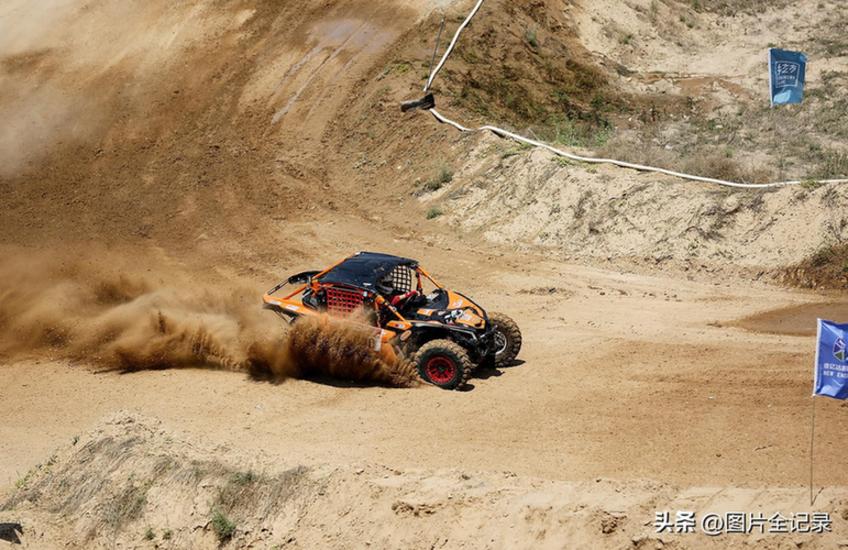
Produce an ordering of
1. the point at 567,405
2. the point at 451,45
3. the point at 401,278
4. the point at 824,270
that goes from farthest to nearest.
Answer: the point at 451,45 < the point at 824,270 < the point at 401,278 < the point at 567,405

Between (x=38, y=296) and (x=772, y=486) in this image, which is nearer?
(x=772, y=486)

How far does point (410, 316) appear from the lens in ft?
44.6

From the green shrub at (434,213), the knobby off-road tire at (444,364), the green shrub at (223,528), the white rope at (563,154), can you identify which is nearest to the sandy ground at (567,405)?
the knobby off-road tire at (444,364)

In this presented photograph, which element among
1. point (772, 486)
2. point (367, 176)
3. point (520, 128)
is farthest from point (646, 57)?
point (772, 486)

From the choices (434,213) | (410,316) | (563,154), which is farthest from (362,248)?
(410,316)

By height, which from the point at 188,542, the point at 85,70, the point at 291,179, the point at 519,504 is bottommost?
the point at 188,542

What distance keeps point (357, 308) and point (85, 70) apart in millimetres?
17719

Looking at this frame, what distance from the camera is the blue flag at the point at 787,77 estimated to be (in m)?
19.7

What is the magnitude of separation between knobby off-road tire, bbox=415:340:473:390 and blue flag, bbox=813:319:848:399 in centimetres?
497

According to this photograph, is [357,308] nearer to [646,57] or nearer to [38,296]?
[38,296]

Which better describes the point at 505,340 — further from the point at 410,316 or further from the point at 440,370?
the point at 410,316

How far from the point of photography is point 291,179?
77.2 feet

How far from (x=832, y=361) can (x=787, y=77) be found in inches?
489

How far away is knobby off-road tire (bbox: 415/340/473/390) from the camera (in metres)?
12.9
